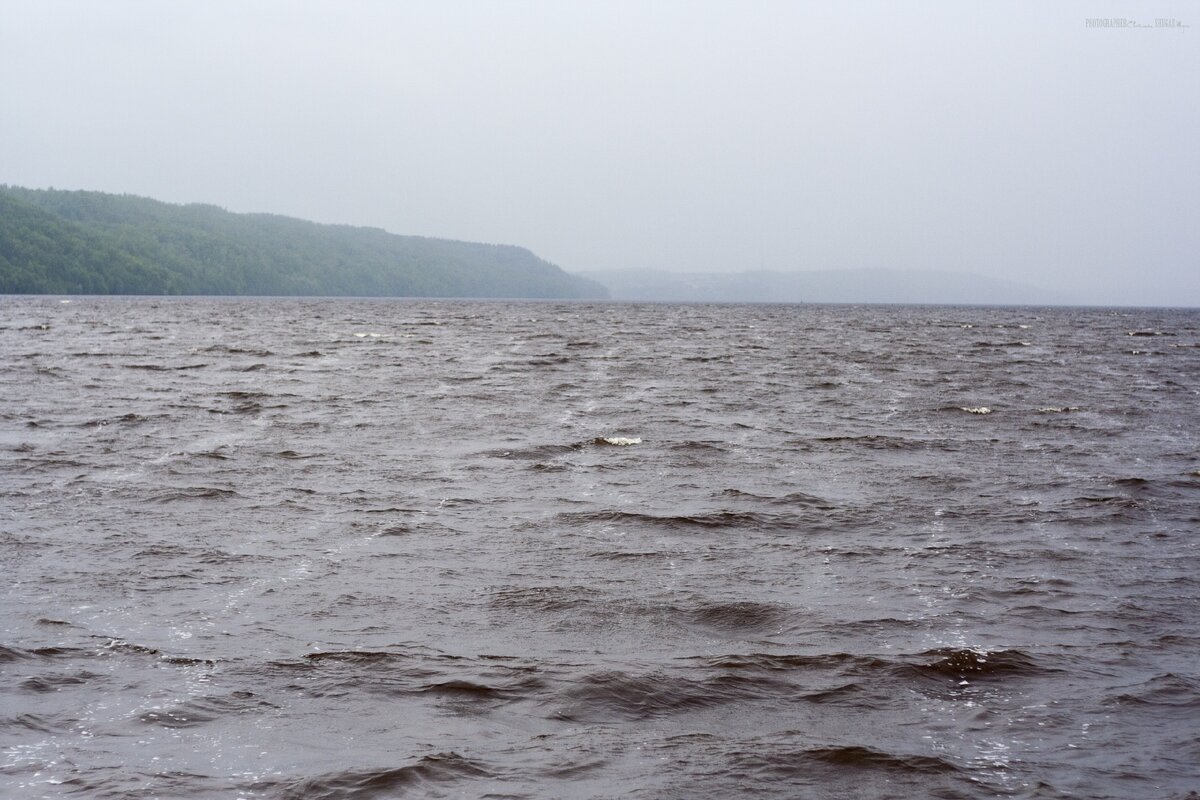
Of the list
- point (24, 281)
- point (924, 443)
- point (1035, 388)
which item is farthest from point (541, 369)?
point (24, 281)

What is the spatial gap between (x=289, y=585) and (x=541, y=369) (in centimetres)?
2543

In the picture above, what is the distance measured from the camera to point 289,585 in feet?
28.2

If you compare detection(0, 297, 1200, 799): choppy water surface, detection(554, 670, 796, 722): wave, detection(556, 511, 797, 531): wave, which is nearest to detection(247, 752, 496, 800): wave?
detection(0, 297, 1200, 799): choppy water surface

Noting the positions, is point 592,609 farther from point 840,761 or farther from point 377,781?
point 377,781

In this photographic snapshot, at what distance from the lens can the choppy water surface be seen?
5.45 m

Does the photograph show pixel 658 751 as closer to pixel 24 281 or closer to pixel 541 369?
pixel 541 369

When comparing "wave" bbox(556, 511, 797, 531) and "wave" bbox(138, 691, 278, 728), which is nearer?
"wave" bbox(138, 691, 278, 728)

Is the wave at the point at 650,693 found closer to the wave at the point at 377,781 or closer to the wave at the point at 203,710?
the wave at the point at 377,781

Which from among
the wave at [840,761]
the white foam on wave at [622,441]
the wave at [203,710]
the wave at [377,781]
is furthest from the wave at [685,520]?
the wave at [377,781]

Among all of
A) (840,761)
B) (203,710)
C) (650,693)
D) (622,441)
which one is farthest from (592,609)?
(622,441)

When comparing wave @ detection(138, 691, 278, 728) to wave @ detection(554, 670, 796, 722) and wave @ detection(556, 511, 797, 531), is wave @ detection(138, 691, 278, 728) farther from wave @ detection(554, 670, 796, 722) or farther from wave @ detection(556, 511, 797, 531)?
wave @ detection(556, 511, 797, 531)

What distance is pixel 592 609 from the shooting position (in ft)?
27.0

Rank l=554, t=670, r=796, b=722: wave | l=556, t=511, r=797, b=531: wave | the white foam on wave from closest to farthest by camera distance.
→ l=554, t=670, r=796, b=722: wave
l=556, t=511, r=797, b=531: wave
the white foam on wave

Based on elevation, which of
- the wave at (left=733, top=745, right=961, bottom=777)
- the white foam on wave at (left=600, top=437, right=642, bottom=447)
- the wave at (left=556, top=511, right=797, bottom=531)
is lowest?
the wave at (left=733, top=745, right=961, bottom=777)
